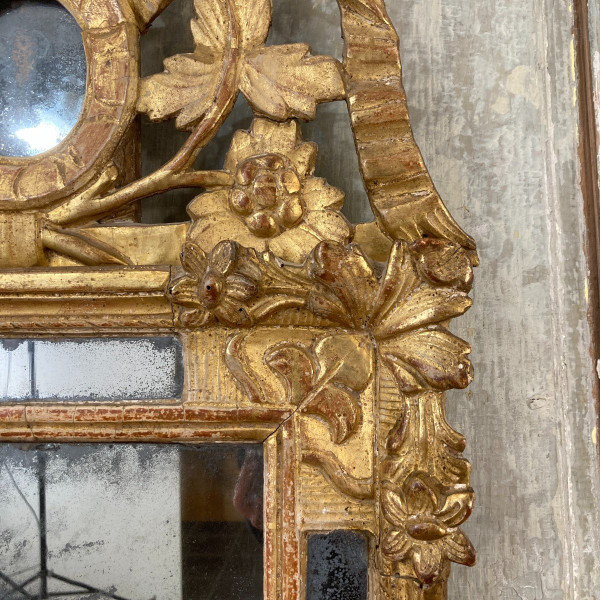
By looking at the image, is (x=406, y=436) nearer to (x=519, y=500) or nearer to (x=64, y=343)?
(x=519, y=500)

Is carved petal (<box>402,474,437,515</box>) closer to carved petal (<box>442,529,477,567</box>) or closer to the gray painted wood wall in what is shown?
carved petal (<box>442,529,477,567</box>)

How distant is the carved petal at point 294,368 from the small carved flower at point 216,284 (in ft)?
0.19

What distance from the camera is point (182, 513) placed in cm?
84

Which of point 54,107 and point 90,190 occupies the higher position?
point 54,107

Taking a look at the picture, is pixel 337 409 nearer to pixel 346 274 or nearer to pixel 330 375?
pixel 330 375

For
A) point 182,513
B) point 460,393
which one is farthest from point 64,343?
point 460,393

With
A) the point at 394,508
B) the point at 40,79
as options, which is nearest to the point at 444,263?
the point at 394,508

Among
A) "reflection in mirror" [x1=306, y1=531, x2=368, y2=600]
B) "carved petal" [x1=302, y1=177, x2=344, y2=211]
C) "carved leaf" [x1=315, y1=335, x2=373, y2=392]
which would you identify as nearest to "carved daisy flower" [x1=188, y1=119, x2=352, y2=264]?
"carved petal" [x1=302, y1=177, x2=344, y2=211]

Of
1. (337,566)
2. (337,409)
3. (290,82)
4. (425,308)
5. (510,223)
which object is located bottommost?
(337,566)

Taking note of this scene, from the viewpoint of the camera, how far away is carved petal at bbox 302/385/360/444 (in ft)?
2.67

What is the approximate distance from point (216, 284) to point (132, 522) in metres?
0.30

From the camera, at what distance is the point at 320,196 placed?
85 cm

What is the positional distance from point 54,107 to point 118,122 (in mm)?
97

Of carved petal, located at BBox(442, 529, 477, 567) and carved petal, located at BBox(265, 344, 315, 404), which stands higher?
carved petal, located at BBox(265, 344, 315, 404)
